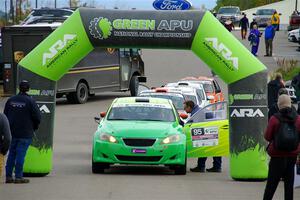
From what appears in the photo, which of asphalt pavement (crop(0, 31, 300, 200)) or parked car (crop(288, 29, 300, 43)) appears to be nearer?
asphalt pavement (crop(0, 31, 300, 200))

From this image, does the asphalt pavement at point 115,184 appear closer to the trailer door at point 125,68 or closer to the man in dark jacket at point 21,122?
the man in dark jacket at point 21,122

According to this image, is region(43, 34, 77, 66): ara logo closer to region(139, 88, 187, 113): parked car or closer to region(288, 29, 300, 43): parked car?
region(139, 88, 187, 113): parked car

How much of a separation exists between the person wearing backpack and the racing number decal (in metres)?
6.17

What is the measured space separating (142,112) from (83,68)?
1568 cm

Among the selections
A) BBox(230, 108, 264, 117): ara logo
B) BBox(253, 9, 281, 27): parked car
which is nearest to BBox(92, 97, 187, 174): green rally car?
BBox(230, 108, 264, 117): ara logo

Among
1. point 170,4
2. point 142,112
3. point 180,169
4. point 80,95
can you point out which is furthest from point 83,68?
point 180,169

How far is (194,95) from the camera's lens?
27.0 m

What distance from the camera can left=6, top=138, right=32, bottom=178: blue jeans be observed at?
16.0 metres

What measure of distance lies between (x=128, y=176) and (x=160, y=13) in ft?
10.00

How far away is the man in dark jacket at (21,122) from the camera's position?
627 inches

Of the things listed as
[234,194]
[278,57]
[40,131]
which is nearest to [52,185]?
[40,131]

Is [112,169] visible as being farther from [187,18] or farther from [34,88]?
[187,18]

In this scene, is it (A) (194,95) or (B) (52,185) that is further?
(A) (194,95)

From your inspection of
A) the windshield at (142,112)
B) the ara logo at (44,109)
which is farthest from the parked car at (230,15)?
the ara logo at (44,109)
